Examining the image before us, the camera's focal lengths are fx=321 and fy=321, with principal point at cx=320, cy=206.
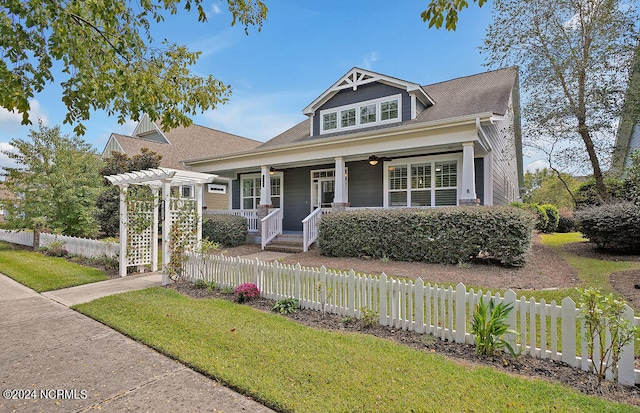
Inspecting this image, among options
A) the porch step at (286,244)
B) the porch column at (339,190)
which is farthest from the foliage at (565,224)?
the porch step at (286,244)

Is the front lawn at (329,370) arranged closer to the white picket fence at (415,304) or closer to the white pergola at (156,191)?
the white picket fence at (415,304)

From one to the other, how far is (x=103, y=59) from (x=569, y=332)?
7.08m

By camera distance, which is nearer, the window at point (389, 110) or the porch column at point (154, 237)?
the porch column at point (154, 237)

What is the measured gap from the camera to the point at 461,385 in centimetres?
289

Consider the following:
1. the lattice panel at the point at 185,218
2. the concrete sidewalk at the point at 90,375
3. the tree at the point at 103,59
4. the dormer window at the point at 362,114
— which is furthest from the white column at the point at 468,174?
the concrete sidewalk at the point at 90,375

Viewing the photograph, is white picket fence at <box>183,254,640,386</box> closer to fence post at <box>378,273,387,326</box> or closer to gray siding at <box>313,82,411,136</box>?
fence post at <box>378,273,387,326</box>

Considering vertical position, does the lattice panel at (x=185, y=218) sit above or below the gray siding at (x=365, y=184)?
below

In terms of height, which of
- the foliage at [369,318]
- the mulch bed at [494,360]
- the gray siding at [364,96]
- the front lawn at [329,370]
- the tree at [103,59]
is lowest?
the mulch bed at [494,360]

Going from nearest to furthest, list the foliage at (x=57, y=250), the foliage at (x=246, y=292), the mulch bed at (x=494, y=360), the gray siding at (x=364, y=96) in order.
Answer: the mulch bed at (x=494, y=360), the foliage at (x=246, y=292), the foliage at (x=57, y=250), the gray siding at (x=364, y=96)

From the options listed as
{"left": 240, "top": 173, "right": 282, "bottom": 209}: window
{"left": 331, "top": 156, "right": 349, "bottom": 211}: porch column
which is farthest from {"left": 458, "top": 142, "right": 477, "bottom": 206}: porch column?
{"left": 240, "top": 173, "right": 282, "bottom": 209}: window

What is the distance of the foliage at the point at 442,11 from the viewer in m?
3.86

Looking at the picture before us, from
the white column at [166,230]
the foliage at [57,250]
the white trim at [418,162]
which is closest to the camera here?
the white column at [166,230]

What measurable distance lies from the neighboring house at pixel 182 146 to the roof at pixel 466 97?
288 inches

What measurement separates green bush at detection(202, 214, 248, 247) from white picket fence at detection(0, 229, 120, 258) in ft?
12.3
